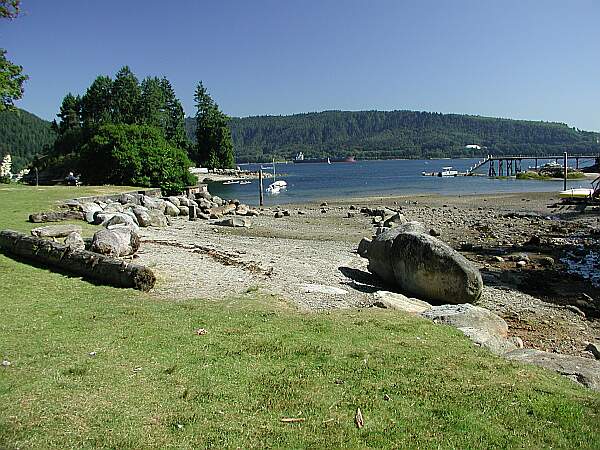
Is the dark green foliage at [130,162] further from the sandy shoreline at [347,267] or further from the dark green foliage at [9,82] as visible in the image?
the dark green foliage at [9,82]

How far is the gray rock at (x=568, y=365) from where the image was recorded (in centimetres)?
732

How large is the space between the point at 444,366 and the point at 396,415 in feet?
5.77

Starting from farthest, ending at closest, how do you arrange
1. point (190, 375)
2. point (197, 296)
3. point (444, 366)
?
point (197, 296) → point (444, 366) → point (190, 375)

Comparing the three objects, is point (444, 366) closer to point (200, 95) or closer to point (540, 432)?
point (540, 432)

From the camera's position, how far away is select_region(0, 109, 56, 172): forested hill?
16800 centimetres

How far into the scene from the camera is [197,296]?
39.0 feet

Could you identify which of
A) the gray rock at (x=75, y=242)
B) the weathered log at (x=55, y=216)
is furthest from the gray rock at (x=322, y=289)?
the weathered log at (x=55, y=216)

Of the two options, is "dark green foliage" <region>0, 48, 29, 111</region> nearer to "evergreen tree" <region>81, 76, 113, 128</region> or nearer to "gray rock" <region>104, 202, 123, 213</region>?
"gray rock" <region>104, 202, 123, 213</region>

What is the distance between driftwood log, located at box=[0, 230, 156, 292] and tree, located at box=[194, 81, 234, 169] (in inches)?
3914

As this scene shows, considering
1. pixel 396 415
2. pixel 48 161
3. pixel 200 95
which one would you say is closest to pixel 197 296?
pixel 396 415

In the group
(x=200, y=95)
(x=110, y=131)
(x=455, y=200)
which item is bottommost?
(x=455, y=200)

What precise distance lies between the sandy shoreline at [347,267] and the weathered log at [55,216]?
294 centimetres

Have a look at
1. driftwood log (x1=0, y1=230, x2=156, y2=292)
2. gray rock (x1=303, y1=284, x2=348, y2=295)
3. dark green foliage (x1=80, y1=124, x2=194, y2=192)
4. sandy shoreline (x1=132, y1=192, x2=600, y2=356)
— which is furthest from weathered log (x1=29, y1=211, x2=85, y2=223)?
dark green foliage (x1=80, y1=124, x2=194, y2=192)

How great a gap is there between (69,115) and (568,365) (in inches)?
4720
